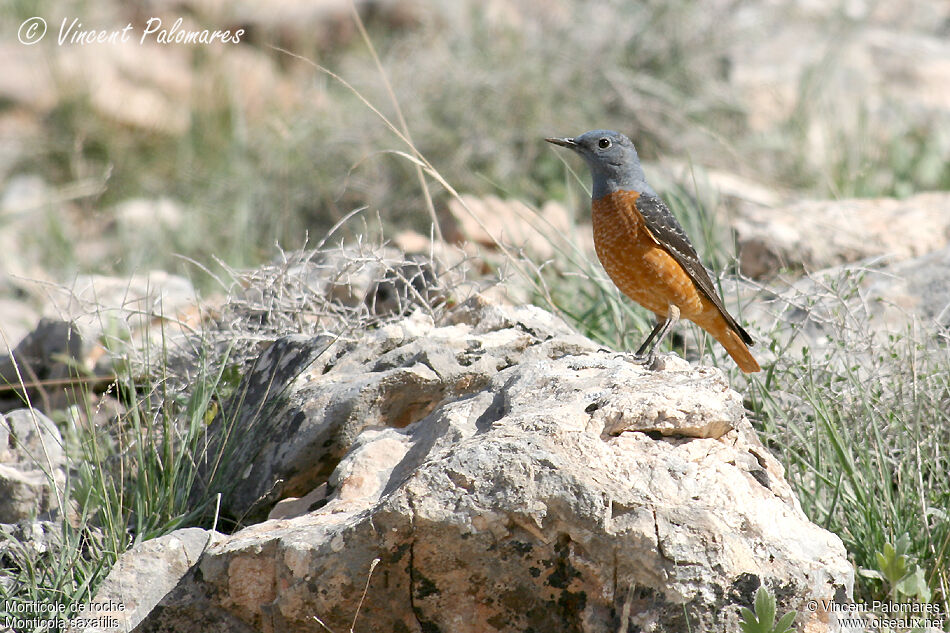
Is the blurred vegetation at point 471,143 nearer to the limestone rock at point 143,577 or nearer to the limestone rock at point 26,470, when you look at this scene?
the limestone rock at point 26,470

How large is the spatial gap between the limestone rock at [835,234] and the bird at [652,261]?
1.32 meters

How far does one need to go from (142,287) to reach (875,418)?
382 cm

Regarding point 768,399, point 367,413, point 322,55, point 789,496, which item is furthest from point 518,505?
point 322,55

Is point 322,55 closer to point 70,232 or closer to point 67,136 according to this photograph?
point 67,136

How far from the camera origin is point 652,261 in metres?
3.98

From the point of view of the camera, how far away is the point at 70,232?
8664 millimetres

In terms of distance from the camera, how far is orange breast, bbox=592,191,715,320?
3977mm

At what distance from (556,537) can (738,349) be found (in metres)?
1.69

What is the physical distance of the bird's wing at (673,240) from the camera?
4.07 metres

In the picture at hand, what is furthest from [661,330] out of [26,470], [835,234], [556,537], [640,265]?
[26,470]

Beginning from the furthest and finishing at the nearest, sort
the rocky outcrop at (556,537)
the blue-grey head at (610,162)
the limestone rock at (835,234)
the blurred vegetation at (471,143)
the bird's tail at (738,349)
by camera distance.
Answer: the blurred vegetation at (471,143), the limestone rock at (835,234), the blue-grey head at (610,162), the bird's tail at (738,349), the rocky outcrop at (556,537)
